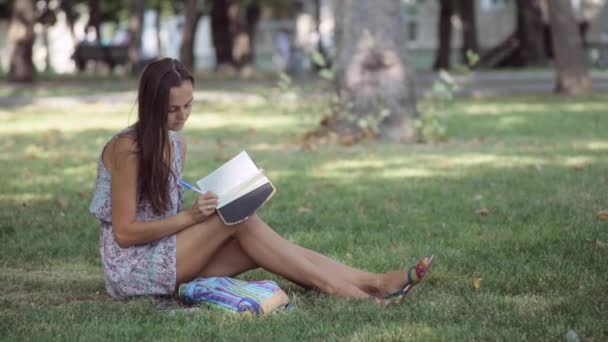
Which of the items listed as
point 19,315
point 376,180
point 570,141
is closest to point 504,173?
point 376,180

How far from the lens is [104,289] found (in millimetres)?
5723

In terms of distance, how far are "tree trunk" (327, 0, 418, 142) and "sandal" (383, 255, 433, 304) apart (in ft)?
25.9

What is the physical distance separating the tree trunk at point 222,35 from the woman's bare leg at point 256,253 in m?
33.9

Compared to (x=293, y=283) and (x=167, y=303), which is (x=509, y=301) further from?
(x=167, y=303)

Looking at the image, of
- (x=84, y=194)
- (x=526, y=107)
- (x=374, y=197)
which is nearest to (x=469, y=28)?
(x=526, y=107)

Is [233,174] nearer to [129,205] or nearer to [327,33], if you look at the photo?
[129,205]

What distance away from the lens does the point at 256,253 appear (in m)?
5.22

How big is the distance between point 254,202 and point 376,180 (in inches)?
196

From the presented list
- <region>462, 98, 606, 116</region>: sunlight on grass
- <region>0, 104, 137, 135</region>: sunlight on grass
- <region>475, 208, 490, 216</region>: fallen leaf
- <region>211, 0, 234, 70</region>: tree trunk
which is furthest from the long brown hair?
<region>211, 0, 234, 70</region>: tree trunk

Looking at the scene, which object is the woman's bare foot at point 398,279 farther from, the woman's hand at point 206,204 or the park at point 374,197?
the woman's hand at point 206,204

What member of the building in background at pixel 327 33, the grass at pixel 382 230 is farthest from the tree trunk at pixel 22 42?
the grass at pixel 382 230

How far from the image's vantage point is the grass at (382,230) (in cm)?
464

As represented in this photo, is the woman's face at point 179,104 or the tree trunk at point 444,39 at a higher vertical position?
the woman's face at point 179,104

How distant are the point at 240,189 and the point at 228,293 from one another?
473mm
